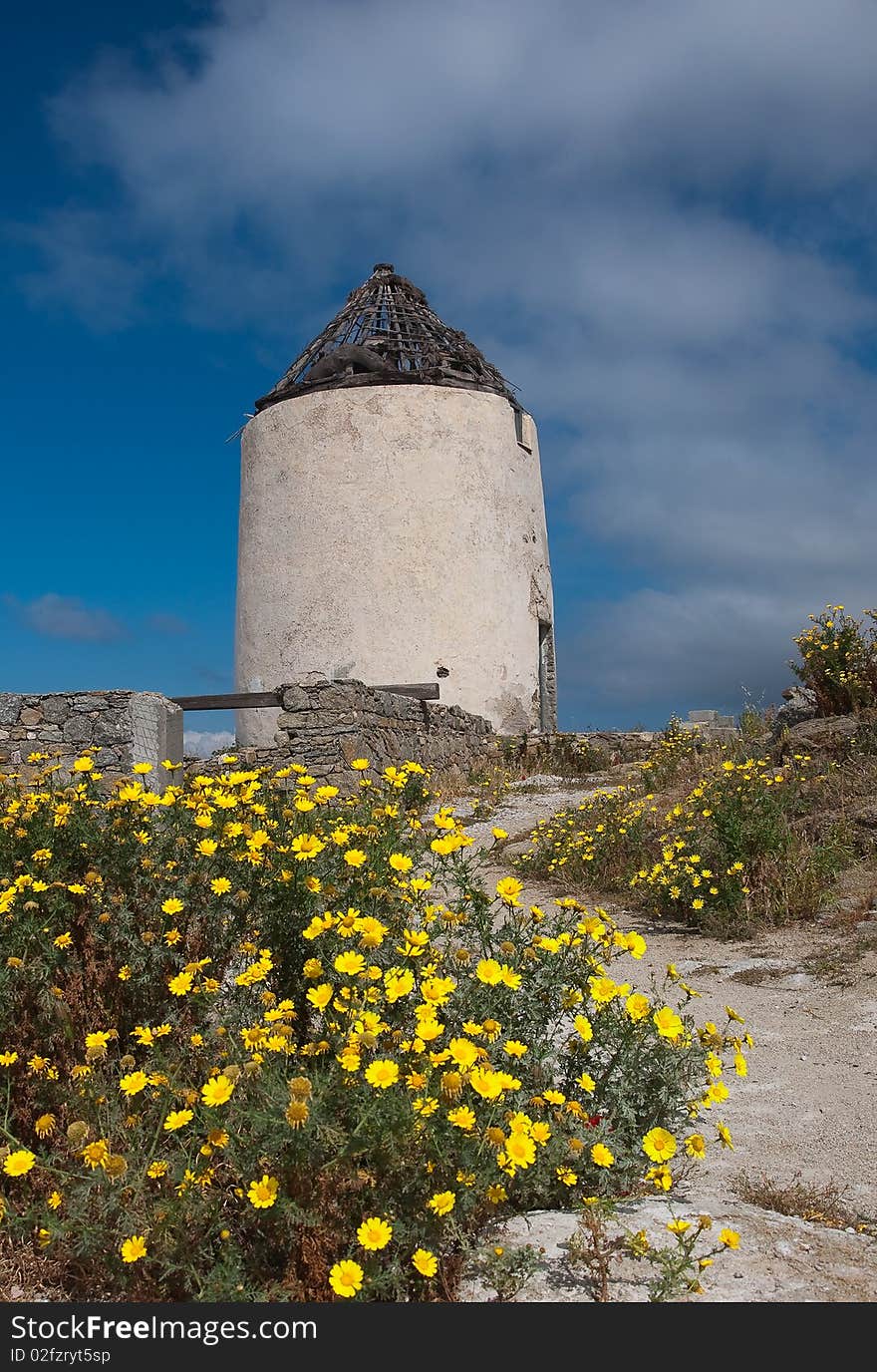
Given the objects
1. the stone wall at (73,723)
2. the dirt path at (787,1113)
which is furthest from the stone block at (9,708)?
the dirt path at (787,1113)

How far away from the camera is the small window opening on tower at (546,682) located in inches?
674

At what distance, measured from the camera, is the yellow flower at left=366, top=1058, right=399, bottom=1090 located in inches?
76.3

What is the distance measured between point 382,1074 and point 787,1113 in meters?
1.97

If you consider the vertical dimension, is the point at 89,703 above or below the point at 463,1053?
above

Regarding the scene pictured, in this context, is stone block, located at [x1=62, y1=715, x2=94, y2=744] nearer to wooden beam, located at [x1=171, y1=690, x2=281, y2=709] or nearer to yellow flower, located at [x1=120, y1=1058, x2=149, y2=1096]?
wooden beam, located at [x1=171, y1=690, x2=281, y2=709]

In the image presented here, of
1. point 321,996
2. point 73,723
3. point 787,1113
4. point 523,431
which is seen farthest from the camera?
point 523,431

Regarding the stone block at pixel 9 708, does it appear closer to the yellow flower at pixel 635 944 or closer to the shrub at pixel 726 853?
the shrub at pixel 726 853

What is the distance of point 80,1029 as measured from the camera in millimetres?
2881

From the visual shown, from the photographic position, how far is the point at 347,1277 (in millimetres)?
1796

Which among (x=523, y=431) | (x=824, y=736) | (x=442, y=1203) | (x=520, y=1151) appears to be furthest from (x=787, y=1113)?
(x=523, y=431)

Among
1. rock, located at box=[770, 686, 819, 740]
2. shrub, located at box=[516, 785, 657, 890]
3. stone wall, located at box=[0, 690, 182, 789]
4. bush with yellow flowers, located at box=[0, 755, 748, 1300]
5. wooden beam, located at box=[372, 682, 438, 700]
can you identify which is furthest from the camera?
wooden beam, located at box=[372, 682, 438, 700]

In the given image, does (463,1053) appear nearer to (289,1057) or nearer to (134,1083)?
(289,1057)

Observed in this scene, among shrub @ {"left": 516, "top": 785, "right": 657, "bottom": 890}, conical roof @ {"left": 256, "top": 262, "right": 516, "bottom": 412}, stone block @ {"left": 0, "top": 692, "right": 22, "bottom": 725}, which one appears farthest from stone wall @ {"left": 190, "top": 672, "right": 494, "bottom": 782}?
conical roof @ {"left": 256, "top": 262, "right": 516, "bottom": 412}

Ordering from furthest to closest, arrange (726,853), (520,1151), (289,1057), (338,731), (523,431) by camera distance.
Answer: (523,431), (338,731), (726,853), (289,1057), (520,1151)
